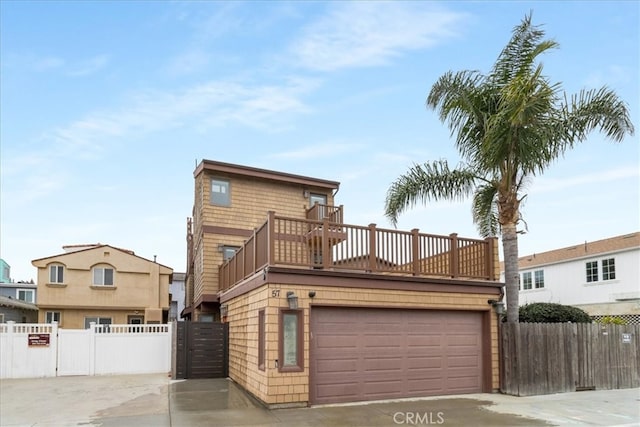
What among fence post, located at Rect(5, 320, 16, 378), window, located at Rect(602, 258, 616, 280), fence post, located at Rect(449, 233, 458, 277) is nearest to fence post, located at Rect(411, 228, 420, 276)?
fence post, located at Rect(449, 233, 458, 277)

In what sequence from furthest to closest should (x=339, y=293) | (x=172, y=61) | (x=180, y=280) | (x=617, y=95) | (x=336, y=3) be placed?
(x=180, y=280)
(x=172, y=61)
(x=336, y=3)
(x=617, y=95)
(x=339, y=293)

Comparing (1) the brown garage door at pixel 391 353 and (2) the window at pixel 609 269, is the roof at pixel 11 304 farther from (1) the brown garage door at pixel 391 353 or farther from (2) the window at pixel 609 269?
(2) the window at pixel 609 269

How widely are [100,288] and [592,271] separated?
23.2m

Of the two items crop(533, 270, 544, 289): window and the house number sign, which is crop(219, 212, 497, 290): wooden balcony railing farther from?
crop(533, 270, 544, 289): window

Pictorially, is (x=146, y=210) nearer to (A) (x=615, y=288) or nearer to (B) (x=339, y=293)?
(B) (x=339, y=293)

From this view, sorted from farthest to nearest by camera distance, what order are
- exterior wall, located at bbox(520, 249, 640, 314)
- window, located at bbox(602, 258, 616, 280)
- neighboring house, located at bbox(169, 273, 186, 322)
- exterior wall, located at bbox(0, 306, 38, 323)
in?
1. neighboring house, located at bbox(169, 273, 186, 322)
2. exterior wall, located at bbox(0, 306, 38, 323)
3. window, located at bbox(602, 258, 616, 280)
4. exterior wall, located at bbox(520, 249, 640, 314)

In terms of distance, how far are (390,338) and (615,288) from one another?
16.9m

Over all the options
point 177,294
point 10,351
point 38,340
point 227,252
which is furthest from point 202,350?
point 177,294

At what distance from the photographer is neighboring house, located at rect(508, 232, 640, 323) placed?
22469 millimetres

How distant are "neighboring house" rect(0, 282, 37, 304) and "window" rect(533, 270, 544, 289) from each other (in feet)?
98.2

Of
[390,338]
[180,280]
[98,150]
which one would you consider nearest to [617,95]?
[390,338]

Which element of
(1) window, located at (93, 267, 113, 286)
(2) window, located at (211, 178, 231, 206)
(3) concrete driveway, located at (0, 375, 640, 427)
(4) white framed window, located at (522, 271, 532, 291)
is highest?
(2) window, located at (211, 178, 231, 206)

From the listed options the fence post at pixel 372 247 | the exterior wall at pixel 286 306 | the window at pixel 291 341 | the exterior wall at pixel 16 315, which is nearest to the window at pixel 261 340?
the exterior wall at pixel 286 306

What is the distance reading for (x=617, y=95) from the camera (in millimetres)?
12773
